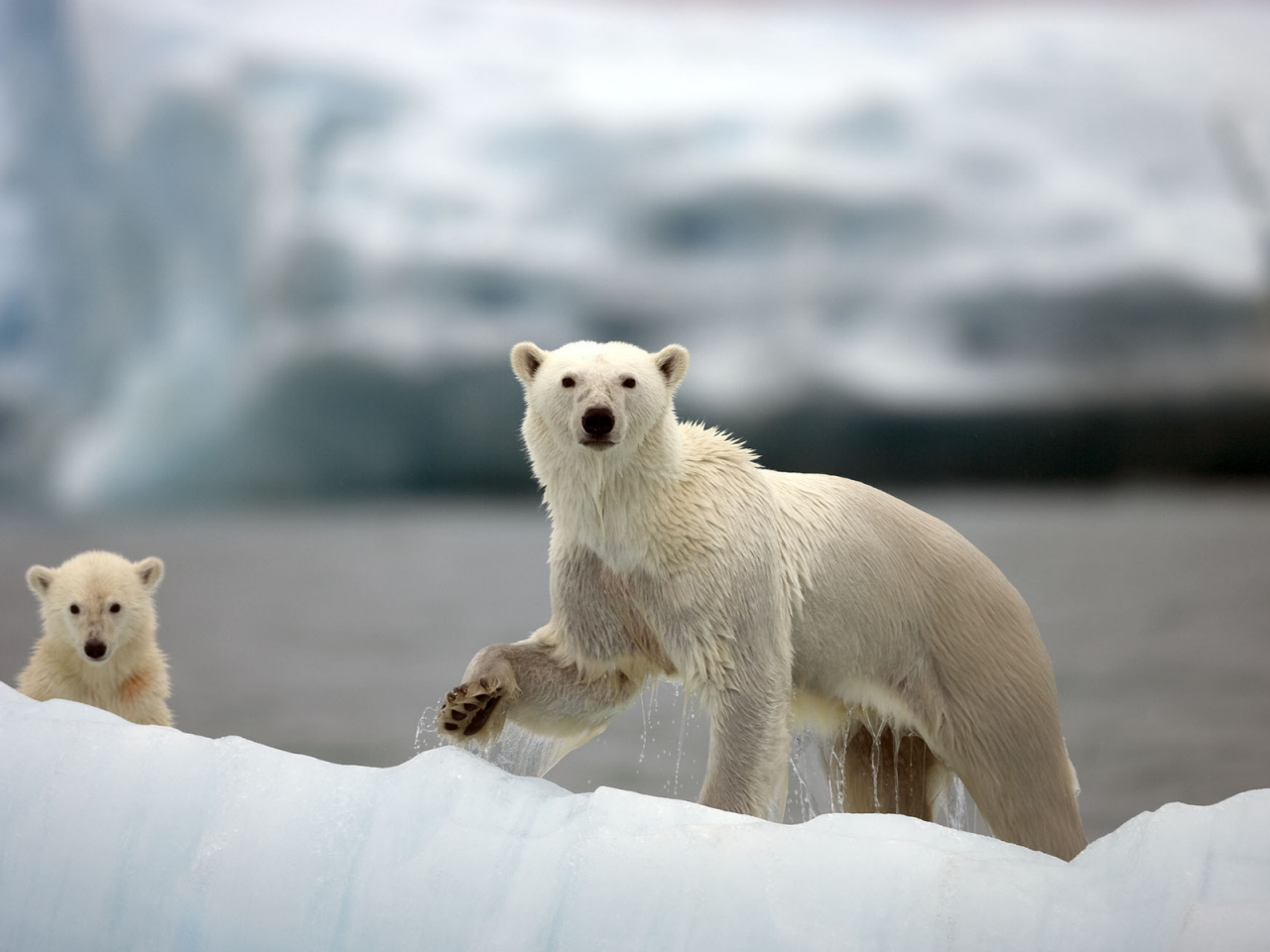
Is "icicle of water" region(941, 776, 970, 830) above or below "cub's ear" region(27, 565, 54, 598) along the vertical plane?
below

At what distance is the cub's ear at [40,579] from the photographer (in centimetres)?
278

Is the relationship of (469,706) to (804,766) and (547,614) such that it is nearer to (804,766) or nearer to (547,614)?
(804,766)

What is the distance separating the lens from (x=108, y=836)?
2.26m

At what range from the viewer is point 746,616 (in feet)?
7.23

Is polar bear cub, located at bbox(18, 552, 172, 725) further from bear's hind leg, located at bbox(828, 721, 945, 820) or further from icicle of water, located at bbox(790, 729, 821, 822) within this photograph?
bear's hind leg, located at bbox(828, 721, 945, 820)

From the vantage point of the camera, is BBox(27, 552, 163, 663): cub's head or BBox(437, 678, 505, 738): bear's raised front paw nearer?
BBox(437, 678, 505, 738): bear's raised front paw

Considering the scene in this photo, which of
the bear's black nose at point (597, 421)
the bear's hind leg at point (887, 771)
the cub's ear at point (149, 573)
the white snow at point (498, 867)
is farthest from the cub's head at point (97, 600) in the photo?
the bear's hind leg at point (887, 771)

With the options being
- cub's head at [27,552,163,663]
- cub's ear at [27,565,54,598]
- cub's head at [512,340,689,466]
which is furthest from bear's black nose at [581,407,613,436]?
cub's ear at [27,565,54,598]

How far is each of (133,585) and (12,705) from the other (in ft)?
1.26

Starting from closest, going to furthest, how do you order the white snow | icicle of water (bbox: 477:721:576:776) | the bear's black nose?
the white snow, the bear's black nose, icicle of water (bbox: 477:721:576:776)

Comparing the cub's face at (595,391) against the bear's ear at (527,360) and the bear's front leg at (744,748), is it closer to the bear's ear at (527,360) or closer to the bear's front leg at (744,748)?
the bear's ear at (527,360)

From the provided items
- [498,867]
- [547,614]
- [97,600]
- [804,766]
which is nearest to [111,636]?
[97,600]

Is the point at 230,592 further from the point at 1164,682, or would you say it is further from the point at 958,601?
the point at 958,601

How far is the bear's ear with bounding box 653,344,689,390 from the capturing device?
231 cm
